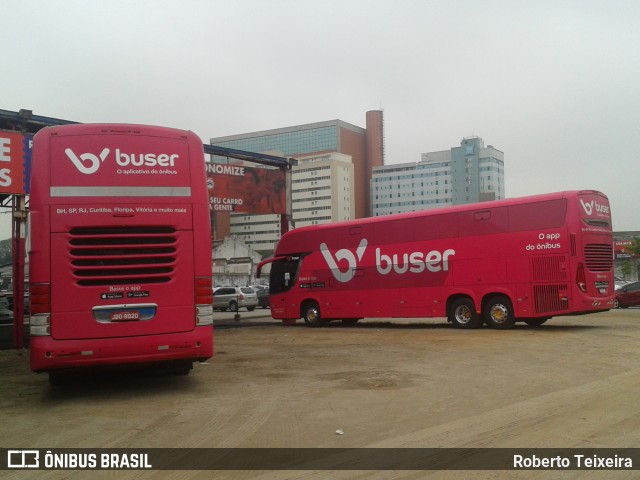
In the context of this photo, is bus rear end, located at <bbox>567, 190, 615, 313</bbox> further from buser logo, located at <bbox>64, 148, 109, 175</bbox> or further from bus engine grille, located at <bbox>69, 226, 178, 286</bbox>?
buser logo, located at <bbox>64, 148, 109, 175</bbox>

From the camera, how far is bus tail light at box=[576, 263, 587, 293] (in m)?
16.9

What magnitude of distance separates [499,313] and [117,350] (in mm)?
13373

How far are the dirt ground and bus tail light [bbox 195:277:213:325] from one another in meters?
1.10

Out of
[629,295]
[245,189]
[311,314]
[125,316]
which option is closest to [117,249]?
[125,316]

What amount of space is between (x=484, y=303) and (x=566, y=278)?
2822 millimetres

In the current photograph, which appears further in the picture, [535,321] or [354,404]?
[535,321]

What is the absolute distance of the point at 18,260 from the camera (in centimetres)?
1569

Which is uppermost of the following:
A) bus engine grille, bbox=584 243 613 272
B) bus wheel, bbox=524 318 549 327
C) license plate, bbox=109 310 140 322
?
bus engine grille, bbox=584 243 613 272

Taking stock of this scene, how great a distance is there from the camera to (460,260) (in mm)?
19422

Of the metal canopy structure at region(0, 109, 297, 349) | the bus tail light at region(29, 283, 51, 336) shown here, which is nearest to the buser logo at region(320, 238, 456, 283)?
the metal canopy structure at region(0, 109, 297, 349)

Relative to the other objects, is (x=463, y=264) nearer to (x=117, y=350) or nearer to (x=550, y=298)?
(x=550, y=298)

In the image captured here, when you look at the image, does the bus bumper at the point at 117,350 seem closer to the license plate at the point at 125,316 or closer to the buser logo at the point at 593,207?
the license plate at the point at 125,316

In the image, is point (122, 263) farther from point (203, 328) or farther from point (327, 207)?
point (327, 207)

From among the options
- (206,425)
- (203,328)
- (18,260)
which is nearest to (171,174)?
(203,328)
